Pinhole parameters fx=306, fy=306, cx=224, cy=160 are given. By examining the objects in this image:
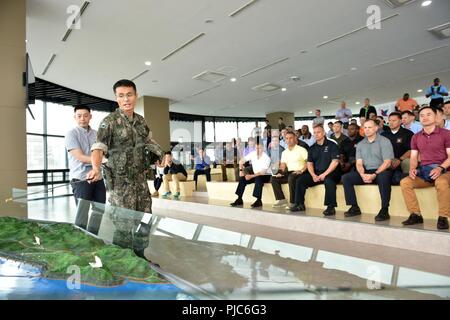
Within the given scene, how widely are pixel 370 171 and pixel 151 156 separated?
→ 3233 mm

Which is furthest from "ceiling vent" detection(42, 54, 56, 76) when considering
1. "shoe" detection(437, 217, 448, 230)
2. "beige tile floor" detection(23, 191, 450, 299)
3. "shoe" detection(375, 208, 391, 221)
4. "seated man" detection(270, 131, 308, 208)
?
"shoe" detection(437, 217, 448, 230)

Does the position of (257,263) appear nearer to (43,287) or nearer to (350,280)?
(350,280)

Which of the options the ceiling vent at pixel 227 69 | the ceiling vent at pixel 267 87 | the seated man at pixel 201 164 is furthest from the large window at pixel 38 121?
the ceiling vent at pixel 267 87

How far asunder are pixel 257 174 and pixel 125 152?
361cm

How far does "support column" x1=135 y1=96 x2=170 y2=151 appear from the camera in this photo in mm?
11639

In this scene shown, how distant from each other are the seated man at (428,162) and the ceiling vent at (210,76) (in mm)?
6630

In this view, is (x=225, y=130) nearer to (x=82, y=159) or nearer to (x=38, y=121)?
(x=38, y=121)

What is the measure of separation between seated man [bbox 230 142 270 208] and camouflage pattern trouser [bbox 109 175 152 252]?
3.36 metres

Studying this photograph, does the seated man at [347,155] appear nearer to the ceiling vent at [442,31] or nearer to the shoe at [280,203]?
the shoe at [280,203]

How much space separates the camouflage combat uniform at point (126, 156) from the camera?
206cm

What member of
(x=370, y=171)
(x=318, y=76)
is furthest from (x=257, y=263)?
(x=318, y=76)

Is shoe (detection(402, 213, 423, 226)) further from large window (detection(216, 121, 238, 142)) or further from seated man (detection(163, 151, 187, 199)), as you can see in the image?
large window (detection(216, 121, 238, 142))

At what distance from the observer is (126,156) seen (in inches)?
82.0

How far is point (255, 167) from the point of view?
5.70 metres
